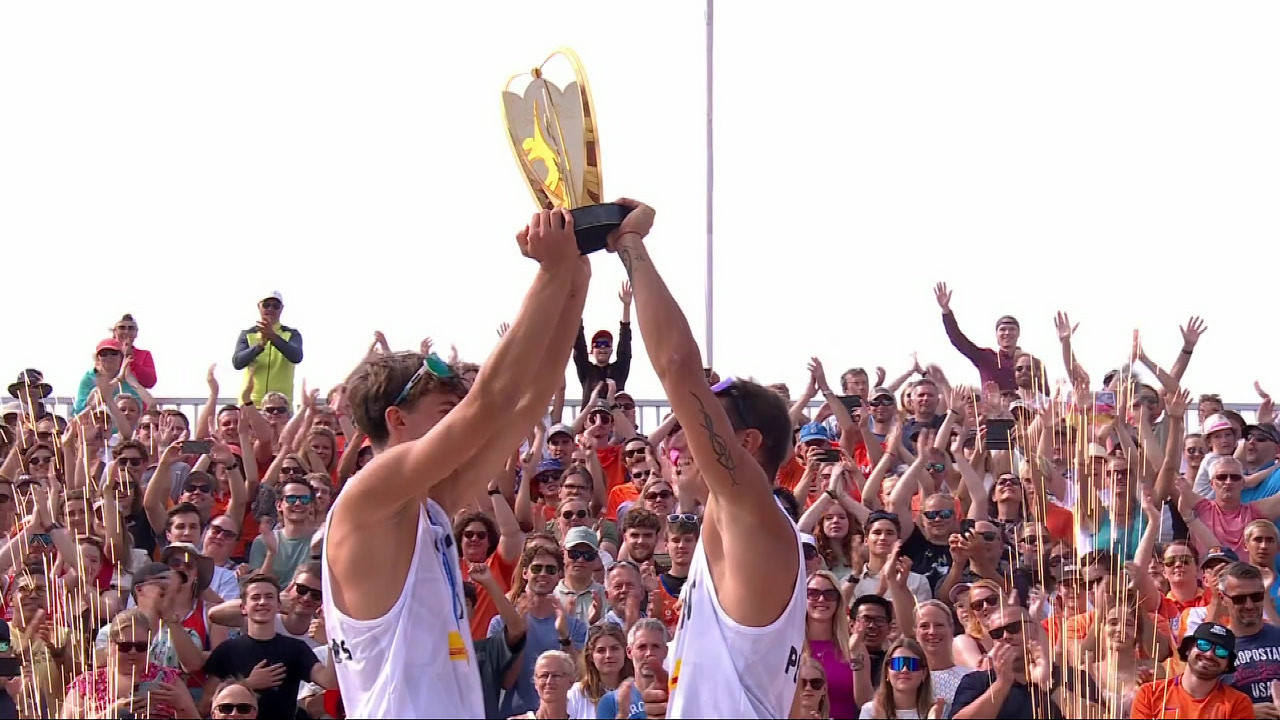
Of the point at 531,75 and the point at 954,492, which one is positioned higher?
the point at 531,75

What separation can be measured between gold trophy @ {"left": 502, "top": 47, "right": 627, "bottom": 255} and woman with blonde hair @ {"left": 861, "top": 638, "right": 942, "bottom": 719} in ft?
13.7

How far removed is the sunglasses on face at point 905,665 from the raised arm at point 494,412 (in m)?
4.16

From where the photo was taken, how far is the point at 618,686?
8.78m

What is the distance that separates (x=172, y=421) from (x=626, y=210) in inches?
Result: 335

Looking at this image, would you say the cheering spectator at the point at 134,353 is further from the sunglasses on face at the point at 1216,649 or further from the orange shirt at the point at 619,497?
the sunglasses on face at the point at 1216,649

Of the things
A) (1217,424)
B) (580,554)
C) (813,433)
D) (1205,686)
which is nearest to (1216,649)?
(1205,686)

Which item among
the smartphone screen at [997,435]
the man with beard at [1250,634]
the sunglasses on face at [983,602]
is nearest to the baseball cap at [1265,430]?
the smartphone screen at [997,435]

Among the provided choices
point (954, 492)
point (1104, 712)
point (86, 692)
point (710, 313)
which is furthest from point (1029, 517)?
point (86, 692)

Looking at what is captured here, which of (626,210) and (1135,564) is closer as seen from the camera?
(626,210)

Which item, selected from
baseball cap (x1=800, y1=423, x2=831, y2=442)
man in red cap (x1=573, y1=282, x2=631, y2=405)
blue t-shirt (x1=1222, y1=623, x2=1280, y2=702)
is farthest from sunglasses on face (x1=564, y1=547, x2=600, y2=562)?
man in red cap (x1=573, y1=282, x2=631, y2=405)

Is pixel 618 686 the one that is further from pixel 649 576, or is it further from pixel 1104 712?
pixel 1104 712

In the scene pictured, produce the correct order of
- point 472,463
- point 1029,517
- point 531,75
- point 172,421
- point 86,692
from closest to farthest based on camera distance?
point 472,463, point 531,75, point 86,692, point 1029,517, point 172,421

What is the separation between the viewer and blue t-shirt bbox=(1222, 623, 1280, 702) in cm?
905

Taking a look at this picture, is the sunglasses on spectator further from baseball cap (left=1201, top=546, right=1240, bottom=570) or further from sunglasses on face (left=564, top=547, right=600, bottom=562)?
sunglasses on face (left=564, top=547, right=600, bottom=562)
